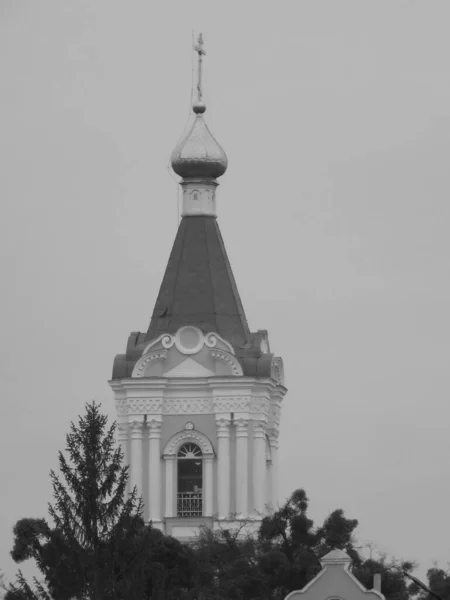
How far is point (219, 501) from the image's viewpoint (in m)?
96.3

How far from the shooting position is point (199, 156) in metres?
97.7

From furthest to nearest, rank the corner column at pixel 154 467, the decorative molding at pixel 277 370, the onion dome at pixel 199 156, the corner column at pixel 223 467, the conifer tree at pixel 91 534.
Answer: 1. the onion dome at pixel 199 156
2. the decorative molding at pixel 277 370
3. the corner column at pixel 154 467
4. the corner column at pixel 223 467
5. the conifer tree at pixel 91 534

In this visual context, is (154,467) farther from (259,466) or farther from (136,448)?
(259,466)

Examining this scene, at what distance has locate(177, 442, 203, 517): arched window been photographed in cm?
9688

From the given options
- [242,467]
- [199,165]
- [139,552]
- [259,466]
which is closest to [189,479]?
[242,467]

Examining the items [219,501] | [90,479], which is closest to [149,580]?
[90,479]

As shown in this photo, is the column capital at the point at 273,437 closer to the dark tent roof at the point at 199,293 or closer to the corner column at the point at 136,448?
the dark tent roof at the point at 199,293

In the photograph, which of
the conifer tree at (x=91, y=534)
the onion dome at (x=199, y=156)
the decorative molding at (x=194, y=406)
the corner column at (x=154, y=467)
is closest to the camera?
the conifer tree at (x=91, y=534)

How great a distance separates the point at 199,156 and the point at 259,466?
297 inches

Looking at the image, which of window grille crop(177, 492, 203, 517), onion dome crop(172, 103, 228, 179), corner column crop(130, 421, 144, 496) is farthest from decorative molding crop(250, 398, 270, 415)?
onion dome crop(172, 103, 228, 179)

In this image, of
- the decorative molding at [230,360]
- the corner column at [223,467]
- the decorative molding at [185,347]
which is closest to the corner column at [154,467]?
the corner column at [223,467]

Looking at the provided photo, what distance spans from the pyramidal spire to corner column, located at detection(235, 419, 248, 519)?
17.7ft

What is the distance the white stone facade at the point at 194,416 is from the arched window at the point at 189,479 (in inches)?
4.7

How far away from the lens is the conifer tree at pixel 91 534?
263ft
